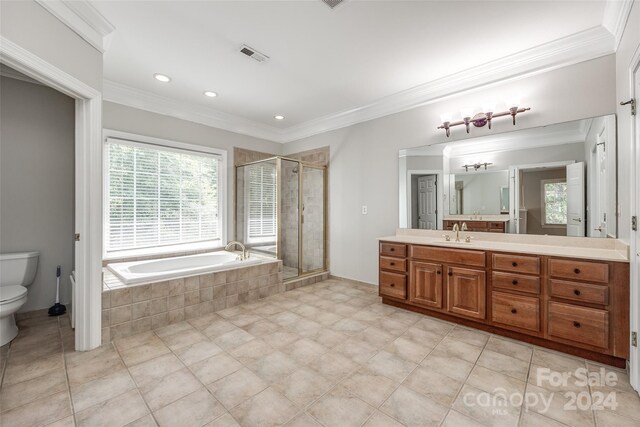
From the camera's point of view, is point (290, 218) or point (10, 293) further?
point (290, 218)

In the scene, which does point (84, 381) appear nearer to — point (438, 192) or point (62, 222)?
point (62, 222)

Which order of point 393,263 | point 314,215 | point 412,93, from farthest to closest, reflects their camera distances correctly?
point 314,215 → point 412,93 → point 393,263

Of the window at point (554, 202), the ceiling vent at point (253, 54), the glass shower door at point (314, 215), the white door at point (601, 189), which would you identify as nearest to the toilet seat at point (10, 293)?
the ceiling vent at point (253, 54)

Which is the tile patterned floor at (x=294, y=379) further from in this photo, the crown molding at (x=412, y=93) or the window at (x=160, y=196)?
the crown molding at (x=412, y=93)

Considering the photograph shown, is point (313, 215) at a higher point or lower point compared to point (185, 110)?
lower

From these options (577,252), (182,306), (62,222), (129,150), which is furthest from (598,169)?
(62,222)

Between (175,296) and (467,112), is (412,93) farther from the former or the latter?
(175,296)

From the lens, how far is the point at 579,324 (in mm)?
1979

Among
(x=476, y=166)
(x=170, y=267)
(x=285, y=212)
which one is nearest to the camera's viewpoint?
(x=476, y=166)

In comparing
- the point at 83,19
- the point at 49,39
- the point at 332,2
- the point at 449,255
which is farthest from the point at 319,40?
the point at 449,255

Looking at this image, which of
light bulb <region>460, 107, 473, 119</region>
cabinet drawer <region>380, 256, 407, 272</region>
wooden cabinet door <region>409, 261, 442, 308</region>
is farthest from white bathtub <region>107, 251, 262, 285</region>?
light bulb <region>460, 107, 473, 119</region>

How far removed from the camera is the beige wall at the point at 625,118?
1.69m

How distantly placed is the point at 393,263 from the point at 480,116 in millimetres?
1810

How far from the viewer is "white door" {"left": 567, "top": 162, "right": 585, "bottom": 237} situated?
2.39 m
